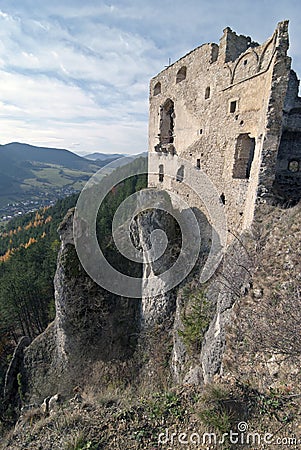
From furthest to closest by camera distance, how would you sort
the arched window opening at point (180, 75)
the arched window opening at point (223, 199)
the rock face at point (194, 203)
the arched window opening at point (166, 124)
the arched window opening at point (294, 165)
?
the arched window opening at point (166, 124) → the arched window opening at point (180, 75) → the arched window opening at point (223, 199) → the arched window opening at point (294, 165) → the rock face at point (194, 203)

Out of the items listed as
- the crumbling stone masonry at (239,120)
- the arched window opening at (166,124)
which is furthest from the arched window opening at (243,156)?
the arched window opening at (166,124)

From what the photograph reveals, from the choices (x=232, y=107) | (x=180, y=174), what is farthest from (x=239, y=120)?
(x=180, y=174)

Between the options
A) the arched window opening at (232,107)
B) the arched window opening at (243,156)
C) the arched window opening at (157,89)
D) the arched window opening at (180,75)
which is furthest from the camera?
the arched window opening at (157,89)

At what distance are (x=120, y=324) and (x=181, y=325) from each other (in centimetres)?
511

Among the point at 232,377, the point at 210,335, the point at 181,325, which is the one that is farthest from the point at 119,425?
the point at 181,325

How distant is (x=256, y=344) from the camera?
5.60 meters

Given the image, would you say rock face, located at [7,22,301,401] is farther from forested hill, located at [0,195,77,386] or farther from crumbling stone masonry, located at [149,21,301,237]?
forested hill, located at [0,195,77,386]

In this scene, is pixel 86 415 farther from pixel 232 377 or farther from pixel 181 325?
pixel 181 325

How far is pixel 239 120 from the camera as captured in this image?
9742 mm

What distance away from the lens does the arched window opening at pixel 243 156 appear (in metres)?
9.92

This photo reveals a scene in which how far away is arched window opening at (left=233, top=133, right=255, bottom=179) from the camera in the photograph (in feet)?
32.6

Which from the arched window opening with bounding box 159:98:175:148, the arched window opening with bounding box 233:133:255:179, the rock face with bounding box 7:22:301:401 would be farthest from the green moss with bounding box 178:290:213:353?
the arched window opening with bounding box 159:98:175:148

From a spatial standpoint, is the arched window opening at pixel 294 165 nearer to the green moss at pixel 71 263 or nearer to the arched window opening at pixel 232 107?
the arched window opening at pixel 232 107

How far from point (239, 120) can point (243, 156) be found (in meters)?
1.47
